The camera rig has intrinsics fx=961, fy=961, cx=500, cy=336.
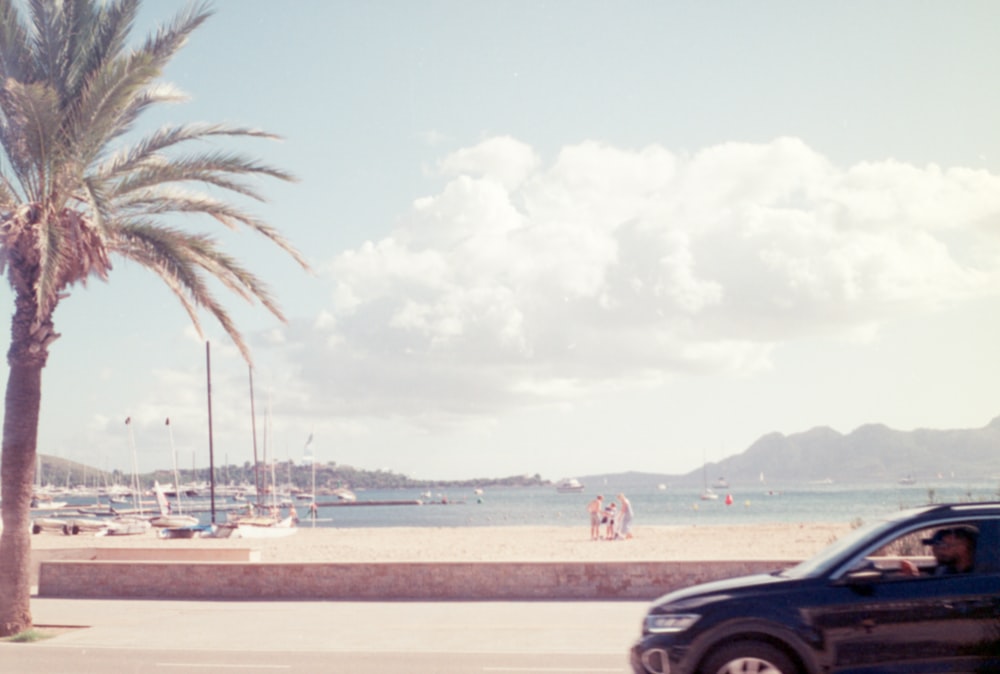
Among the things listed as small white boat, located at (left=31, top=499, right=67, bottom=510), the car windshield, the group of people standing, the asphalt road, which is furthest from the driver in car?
small white boat, located at (left=31, top=499, right=67, bottom=510)

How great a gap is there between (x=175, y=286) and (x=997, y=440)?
149 meters

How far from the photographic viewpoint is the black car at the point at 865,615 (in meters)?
6.59

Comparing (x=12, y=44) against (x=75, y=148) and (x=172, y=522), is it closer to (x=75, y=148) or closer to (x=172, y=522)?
(x=75, y=148)

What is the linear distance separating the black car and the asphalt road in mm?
3144

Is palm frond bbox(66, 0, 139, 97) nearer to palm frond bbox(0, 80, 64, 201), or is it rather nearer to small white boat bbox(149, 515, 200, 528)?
palm frond bbox(0, 80, 64, 201)

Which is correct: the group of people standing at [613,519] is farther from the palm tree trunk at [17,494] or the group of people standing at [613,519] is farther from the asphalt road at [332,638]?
the palm tree trunk at [17,494]

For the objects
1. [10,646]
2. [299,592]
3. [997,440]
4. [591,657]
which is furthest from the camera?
[997,440]

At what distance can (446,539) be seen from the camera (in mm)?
37969

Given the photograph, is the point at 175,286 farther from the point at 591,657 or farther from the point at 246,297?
the point at 591,657

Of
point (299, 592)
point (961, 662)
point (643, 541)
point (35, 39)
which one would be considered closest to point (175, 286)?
point (35, 39)

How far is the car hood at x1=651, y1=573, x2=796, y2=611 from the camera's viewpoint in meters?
6.96

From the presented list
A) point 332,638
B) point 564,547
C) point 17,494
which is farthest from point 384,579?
point 564,547

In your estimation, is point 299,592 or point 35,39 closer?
point 35,39

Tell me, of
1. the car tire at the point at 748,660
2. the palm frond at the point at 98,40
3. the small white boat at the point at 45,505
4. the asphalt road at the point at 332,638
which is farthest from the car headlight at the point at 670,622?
the small white boat at the point at 45,505
